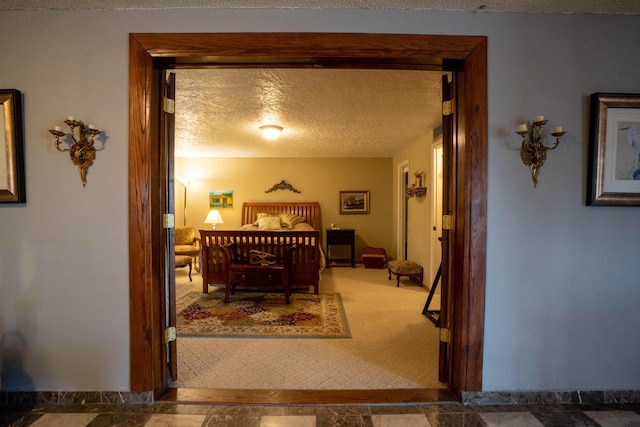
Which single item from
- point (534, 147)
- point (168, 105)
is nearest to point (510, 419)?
point (534, 147)

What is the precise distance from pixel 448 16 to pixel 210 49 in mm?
1502

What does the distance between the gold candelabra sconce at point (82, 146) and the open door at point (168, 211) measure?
0.39m

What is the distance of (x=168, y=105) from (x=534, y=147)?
2.41 m

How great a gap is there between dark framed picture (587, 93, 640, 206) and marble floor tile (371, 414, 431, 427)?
1.71 metres

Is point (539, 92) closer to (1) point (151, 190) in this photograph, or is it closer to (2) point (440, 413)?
(2) point (440, 413)

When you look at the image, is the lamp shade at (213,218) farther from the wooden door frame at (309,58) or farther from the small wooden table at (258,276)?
the wooden door frame at (309,58)

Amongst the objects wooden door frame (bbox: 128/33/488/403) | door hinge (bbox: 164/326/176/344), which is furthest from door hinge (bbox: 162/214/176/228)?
door hinge (bbox: 164/326/176/344)

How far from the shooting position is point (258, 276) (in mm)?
3850

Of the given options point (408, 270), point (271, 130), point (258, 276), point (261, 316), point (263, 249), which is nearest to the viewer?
point (261, 316)

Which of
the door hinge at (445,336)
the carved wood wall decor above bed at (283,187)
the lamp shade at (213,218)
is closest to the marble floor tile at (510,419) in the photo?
the door hinge at (445,336)

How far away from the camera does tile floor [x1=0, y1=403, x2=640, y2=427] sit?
63.4 inches

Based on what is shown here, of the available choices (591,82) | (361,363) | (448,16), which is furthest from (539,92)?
(361,363)

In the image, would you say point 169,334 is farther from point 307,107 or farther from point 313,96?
point 307,107

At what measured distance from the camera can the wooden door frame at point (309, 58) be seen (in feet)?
5.63
